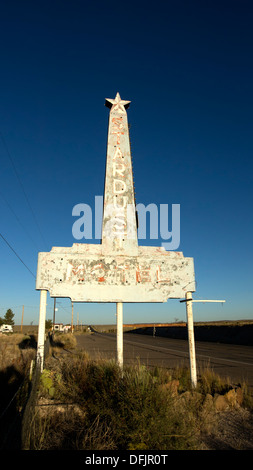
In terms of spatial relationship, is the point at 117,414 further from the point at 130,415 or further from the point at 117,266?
the point at 117,266

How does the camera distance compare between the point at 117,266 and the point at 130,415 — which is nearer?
the point at 130,415

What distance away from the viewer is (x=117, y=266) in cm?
784

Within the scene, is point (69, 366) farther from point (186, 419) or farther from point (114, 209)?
point (114, 209)

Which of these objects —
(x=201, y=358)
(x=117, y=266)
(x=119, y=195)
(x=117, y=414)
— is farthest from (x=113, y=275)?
(x=201, y=358)

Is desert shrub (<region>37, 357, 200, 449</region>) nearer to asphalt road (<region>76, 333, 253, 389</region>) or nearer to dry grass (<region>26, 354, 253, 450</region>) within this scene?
dry grass (<region>26, 354, 253, 450</region>)

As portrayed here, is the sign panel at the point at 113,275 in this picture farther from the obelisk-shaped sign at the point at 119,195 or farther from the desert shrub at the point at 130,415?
the desert shrub at the point at 130,415

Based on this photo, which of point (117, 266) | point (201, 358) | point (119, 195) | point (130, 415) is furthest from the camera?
point (201, 358)

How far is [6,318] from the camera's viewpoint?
83.7 metres

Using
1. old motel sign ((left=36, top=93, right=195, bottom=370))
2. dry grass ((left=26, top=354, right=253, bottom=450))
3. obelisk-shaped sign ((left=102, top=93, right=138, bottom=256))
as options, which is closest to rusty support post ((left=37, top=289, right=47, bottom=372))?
old motel sign ((left=36, top=93, right=195, bottom=370))

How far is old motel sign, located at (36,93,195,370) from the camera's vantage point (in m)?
7.47

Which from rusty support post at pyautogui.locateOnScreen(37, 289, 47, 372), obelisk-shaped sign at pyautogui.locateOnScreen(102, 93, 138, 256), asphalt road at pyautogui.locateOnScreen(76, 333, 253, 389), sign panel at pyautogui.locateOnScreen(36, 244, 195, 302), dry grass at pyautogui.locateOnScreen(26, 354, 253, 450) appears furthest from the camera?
asphalt road at pyautogui.locateOnScreen(76, 333, 253, 389)

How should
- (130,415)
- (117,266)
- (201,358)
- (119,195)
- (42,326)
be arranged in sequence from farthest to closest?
(201,358)
(119,195)
(117,266)
(42,326)
(130,415)

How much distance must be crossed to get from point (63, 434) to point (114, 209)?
595 centimetres
